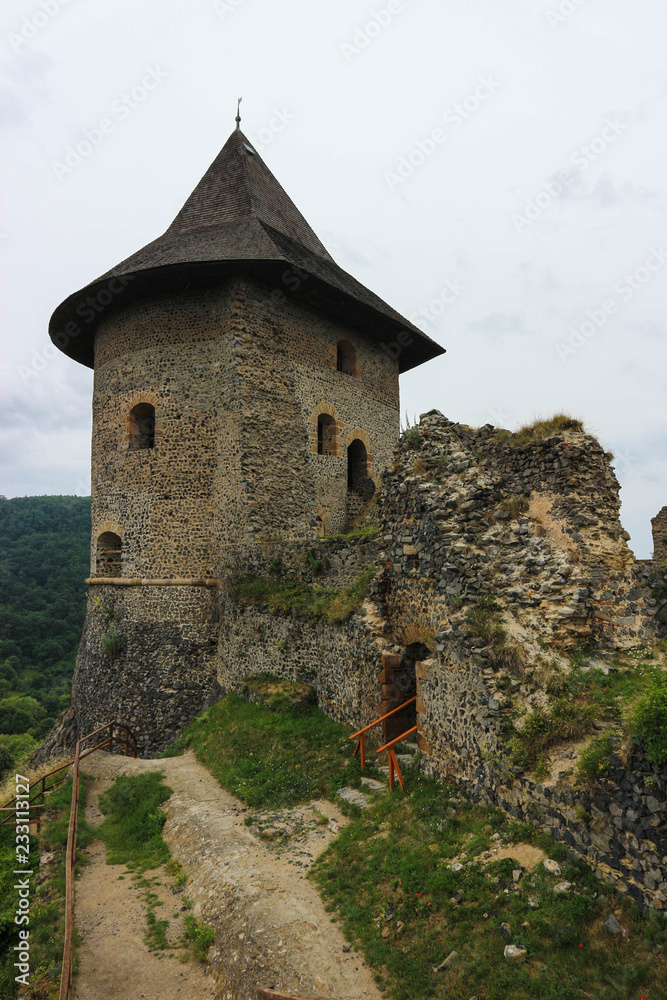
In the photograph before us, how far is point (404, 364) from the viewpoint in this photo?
62.4ft

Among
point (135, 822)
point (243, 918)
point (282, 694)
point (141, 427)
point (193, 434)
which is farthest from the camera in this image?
point (141, 427)

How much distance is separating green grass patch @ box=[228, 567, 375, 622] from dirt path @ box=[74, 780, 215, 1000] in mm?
4320

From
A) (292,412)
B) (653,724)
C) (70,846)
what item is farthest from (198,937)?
(292,412)

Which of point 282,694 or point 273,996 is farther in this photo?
point 282,694

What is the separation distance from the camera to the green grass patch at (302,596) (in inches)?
362

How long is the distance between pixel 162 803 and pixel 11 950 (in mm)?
2828

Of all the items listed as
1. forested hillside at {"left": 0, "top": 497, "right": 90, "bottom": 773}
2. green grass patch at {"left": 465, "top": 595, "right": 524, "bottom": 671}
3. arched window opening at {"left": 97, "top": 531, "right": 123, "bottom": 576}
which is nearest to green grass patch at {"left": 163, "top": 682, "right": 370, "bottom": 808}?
green grass patch at {"left": 465, "top": 595, "right": 524, "bottom": 671}

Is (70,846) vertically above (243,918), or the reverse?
(70,846)

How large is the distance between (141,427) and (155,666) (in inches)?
233

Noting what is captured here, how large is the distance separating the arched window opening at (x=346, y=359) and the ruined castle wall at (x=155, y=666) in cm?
745

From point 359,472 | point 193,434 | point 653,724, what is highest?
point 193,434

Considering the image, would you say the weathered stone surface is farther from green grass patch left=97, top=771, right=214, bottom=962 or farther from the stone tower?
the stone tower

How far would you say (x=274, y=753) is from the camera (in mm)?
8828

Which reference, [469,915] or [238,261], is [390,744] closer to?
[469,915]
